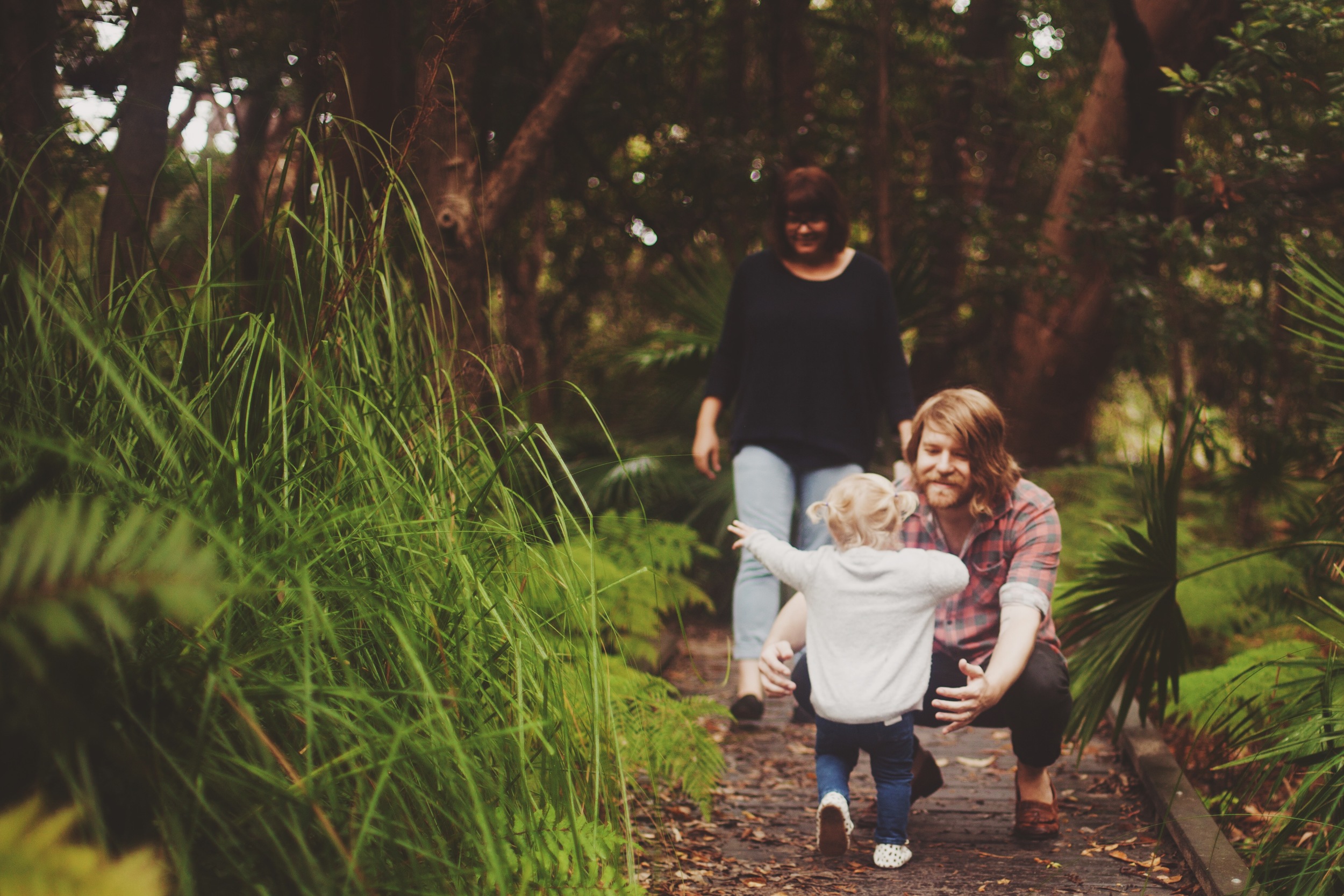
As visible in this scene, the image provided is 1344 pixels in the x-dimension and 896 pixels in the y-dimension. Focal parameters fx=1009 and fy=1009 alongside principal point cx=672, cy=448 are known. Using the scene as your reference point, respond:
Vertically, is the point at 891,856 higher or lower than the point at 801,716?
lower

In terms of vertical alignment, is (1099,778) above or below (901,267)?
below

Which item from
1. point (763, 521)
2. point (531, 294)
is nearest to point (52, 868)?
point (763, 521)

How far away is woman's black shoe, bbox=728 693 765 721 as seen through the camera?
388 centimetres

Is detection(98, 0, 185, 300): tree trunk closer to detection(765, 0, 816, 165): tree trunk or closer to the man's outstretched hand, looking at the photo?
the man's outstretched hand

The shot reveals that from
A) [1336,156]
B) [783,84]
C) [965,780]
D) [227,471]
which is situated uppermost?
[783,84]

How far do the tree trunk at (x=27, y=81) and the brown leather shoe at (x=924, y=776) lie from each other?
117 inches

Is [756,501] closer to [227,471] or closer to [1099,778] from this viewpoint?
[1099,778]

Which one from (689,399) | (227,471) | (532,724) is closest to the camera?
(532,724)

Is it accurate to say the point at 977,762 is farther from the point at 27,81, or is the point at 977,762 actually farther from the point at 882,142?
the point at 882,142

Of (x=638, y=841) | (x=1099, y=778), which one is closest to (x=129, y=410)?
(x=638, y=841)

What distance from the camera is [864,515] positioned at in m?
2.68

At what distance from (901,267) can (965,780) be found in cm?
327

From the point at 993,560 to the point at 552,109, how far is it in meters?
2.69

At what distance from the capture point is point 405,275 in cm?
278
